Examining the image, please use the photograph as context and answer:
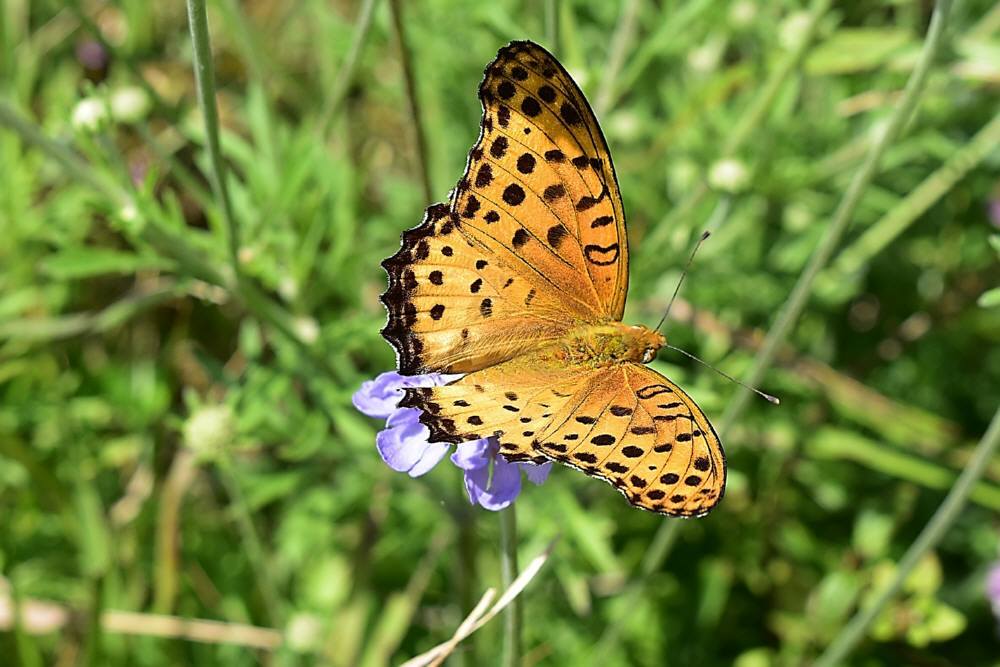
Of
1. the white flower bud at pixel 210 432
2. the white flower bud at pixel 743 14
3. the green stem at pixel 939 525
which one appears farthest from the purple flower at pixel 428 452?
the white flower bud at pixel 743 14

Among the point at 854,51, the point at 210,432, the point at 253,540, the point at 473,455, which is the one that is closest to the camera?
the point at 473,455

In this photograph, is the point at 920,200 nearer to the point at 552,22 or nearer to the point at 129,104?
the point at 552,22

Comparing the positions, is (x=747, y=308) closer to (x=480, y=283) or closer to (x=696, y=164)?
(x=696, y=164)

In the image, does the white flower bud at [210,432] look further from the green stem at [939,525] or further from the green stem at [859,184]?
the green stem at [939,525]

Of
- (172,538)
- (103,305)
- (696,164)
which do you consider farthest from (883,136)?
(103,305)

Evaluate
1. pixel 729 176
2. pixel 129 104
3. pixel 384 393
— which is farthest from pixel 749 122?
pixel 129 104

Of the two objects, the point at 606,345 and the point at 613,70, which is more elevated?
the point at 613,70

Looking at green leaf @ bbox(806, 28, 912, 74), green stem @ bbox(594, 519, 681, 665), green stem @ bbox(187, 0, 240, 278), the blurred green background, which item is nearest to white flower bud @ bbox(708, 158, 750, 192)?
the blurred green background
